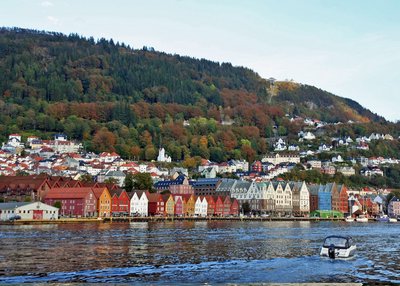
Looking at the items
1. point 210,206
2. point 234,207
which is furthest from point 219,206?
point 234,207

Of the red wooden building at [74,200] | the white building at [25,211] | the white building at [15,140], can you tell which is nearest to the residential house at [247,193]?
the red wooden building at [74,200]

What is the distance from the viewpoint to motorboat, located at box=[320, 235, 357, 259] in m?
34.1

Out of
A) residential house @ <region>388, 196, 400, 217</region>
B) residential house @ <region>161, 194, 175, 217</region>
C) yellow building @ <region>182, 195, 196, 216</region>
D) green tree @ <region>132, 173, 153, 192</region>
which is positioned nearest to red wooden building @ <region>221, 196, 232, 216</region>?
yellow building @ <region>182, 195, 196, 216</region>

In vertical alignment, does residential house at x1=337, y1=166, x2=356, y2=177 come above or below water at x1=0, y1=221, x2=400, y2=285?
above

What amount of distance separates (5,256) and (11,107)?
173 meters

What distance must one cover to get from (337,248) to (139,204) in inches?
3139

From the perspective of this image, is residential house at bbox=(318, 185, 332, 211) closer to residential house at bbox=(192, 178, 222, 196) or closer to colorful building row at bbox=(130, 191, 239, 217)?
residential house at bbox=(192, 178, 222, 196)

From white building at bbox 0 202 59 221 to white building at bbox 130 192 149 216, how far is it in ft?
80.0

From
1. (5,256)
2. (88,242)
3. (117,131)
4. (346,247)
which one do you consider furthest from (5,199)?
(117,131)

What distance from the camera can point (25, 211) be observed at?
282 ft

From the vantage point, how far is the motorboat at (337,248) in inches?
1341

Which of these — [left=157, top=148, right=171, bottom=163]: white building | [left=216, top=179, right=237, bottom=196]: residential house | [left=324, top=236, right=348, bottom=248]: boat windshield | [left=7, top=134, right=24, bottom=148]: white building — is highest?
[left=7, top=134, right=24, bottom=148]: white building

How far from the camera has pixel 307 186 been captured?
6132 inches

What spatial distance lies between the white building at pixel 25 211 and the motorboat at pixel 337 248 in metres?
60.5
